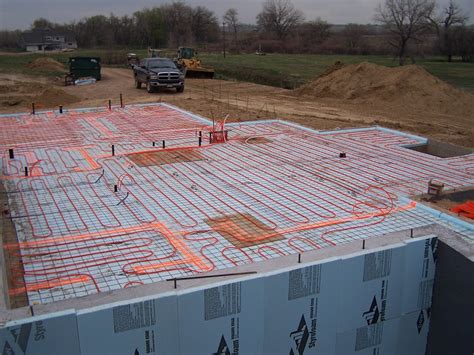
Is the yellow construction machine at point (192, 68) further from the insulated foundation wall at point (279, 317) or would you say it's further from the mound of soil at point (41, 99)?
the insulated foundation wall at point (279, 317)

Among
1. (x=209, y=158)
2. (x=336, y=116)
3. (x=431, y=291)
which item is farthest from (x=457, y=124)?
(x=431, y=291)

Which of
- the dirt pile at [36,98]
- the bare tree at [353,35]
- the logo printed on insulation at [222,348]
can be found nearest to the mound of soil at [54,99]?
the dirt pile at [36,98]

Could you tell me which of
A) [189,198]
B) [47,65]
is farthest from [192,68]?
[189,198]

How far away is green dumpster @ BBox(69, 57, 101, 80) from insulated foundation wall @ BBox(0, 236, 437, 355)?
24973mm

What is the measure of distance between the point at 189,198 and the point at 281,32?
81.8 metres

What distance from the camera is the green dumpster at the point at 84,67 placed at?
1062 inches

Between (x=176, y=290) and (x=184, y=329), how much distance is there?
35cm

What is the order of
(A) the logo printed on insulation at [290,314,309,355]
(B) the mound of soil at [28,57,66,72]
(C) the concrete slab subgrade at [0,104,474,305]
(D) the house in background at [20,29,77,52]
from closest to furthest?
1. (A) the logo printed on insulation at [290,314,309,355]
2. (C) the concrete slab subgrade at [0,104,474,305]
3. (B) the mound of soil at [28,57,66,72]
4. (D) the house in background at [20,29,77,52]

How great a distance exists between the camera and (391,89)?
2086cm

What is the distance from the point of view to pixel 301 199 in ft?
22.3

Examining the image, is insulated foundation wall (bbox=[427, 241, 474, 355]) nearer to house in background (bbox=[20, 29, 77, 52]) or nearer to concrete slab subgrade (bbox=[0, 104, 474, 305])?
concrete slab subgrade (bbox=[0, 104, 474, 305])

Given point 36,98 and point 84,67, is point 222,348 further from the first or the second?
point 84,67

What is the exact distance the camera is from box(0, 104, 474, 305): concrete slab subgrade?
16.2ft

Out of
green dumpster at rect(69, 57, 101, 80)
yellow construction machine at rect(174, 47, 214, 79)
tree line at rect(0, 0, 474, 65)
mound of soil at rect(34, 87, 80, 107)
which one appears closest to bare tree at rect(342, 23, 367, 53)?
tree line at rect(0, 0, 474, 65)
